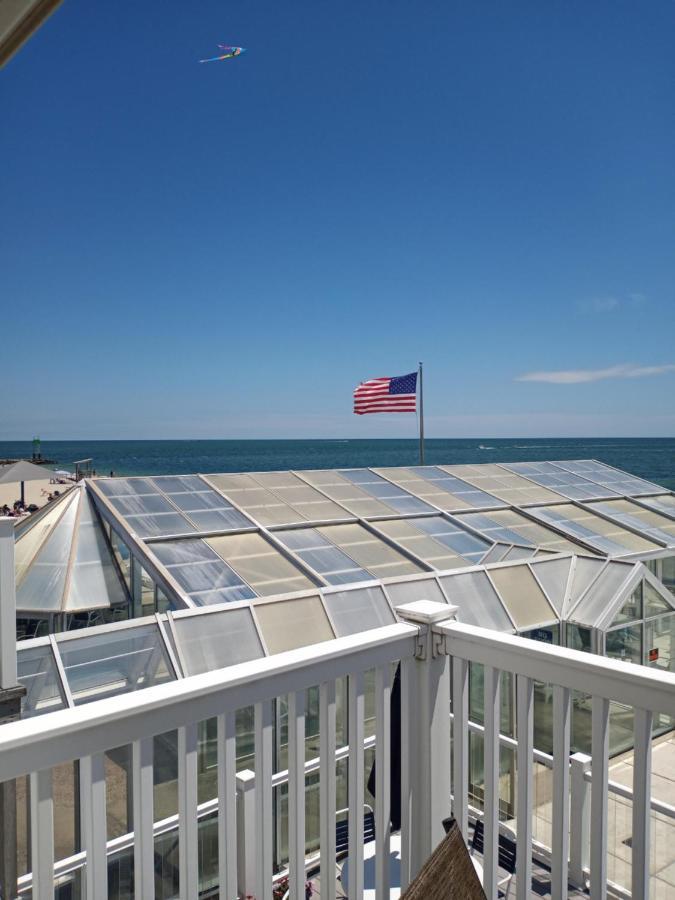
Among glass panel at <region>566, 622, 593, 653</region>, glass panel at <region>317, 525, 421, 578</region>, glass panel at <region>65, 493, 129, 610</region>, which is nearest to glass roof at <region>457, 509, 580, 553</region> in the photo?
glass panel at <region>566, 622, 593, 653</region>

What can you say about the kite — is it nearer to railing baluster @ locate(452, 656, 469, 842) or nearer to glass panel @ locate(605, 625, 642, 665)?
railing baluster @ locate(452, 656, 469, 842)

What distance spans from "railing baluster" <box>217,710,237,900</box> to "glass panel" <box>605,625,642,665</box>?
24.4 ft

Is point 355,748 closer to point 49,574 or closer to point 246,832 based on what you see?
point 246,832

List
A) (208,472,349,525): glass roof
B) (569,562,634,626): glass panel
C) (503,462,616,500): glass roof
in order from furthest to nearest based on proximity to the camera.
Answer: (503,462,616,500): glass roof, (208,472,349,525): glass roof, (569,562,634,626): glass panel

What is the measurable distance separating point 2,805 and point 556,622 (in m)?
6.58

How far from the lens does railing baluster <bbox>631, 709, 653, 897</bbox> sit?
1.39 m

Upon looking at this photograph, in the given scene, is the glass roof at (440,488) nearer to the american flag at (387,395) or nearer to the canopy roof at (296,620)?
the american flag at (387,395)

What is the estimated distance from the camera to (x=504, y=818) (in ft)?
20.3

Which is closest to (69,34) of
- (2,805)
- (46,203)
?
(2,805)

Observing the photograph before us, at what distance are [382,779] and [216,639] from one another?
14.1 ft

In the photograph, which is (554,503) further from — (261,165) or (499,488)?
(261,165)

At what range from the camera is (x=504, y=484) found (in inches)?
508

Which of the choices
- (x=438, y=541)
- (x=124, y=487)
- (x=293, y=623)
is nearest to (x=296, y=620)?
(x=293, y=623)

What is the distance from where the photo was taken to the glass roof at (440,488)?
439 inches
